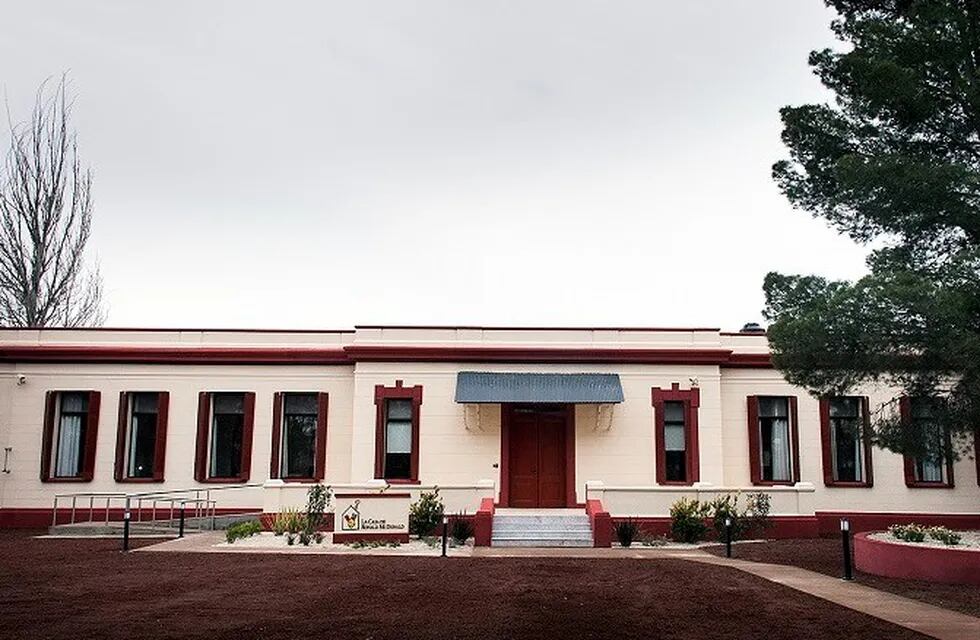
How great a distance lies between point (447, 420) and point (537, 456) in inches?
98.9

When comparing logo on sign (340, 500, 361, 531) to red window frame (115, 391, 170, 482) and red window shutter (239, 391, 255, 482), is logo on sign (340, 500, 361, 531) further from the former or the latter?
red window frame (115, 391, 170, 482)

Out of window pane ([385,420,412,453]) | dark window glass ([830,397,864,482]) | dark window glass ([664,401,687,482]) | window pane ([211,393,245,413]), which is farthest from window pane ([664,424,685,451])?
window pane ([211,393,245,413])

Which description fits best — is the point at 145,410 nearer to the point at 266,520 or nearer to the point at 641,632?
the point at 266,520

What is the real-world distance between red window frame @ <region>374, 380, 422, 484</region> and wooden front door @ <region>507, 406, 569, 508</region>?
238 cm

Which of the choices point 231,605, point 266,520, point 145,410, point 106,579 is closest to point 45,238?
point 145,410

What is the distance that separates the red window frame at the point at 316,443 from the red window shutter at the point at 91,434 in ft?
15.2

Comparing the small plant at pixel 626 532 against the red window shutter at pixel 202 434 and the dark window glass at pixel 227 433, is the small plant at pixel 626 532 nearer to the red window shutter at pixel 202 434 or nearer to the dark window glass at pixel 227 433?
the dark window glass at pixel 227 433

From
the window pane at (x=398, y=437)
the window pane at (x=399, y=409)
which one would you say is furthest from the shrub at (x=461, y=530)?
the window pane at (x=399, y=409)

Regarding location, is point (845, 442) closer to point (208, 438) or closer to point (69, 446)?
point (208, 438)

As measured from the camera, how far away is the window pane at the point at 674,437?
76.1 ft

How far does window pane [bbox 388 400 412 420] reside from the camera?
2330 cm

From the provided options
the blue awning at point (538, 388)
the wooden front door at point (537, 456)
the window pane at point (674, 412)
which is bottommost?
the wooden front door at point (537, 456)

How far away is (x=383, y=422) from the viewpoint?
75.6ft

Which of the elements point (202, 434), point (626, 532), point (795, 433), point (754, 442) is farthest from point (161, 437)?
point (795, 433)
